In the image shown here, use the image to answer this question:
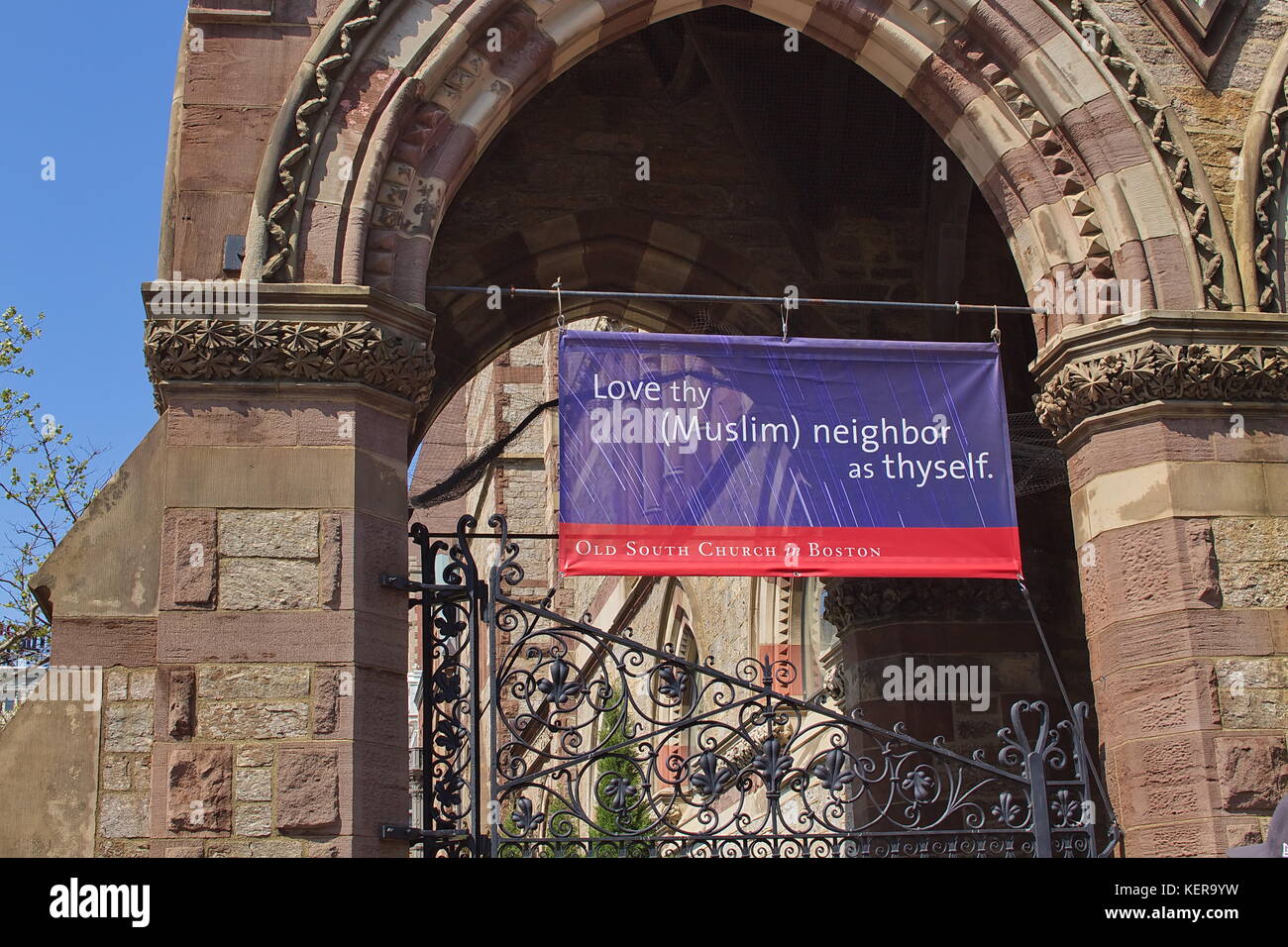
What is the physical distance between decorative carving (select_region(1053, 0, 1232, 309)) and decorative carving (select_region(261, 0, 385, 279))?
10.9ft

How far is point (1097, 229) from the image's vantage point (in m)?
8.09

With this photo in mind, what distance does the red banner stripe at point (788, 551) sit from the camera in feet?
25.8

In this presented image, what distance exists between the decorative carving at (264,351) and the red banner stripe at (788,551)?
1.25 metres

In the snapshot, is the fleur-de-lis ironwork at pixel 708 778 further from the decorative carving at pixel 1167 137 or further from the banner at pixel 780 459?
the decorative carving at pixel 1167 137

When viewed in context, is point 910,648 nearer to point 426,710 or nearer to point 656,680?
point 656,680

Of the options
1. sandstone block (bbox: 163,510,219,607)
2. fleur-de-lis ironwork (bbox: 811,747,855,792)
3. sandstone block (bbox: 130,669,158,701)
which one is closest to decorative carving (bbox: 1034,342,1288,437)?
fleur-de-lis ironwork (bbox: 811,747,855,792)

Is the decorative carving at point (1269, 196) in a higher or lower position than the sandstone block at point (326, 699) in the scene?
higher

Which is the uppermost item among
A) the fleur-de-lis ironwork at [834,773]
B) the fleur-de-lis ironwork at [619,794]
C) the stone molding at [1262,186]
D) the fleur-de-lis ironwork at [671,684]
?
the stone molding at [1262,186]

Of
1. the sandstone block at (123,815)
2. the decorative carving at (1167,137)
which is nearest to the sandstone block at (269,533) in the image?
the sandstone block at (123,815)

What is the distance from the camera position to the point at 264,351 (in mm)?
7180

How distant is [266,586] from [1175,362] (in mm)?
4048

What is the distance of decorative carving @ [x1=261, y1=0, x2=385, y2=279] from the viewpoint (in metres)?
7.35

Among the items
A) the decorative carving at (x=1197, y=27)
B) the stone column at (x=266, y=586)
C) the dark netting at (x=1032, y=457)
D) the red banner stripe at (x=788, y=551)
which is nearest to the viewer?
the stone column at (x=266, y=586)

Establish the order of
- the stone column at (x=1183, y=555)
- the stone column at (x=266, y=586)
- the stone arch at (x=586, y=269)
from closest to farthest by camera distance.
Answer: the stone column at (x=266, y=586), the stone column at (x=1183, y=555), the stone arch at (x=586, y=269)
